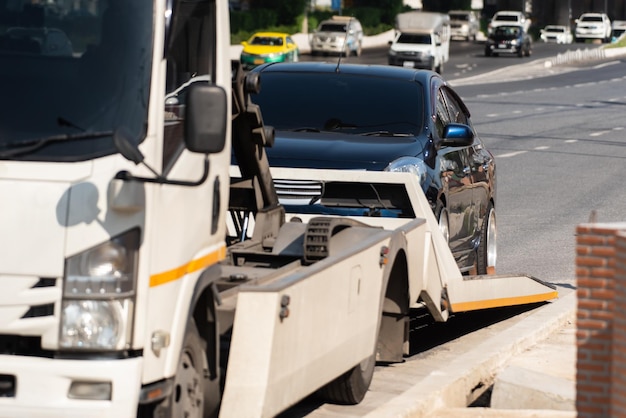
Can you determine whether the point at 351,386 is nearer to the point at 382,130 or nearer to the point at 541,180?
the point at 382,130

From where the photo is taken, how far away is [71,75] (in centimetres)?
602

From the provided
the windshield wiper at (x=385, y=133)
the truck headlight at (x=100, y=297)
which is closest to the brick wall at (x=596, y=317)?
the truck headlight at (x=100, y=297)

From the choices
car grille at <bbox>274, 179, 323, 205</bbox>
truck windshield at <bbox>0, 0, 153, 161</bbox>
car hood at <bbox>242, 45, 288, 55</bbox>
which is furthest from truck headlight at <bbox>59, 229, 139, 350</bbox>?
car hood at <bbox>242, 45, 288, 55</bbox>

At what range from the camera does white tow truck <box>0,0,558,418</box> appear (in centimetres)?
554

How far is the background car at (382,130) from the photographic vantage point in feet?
36.6

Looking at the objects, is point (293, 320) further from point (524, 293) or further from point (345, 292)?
point (524, 293)

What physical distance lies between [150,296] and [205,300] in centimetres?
81

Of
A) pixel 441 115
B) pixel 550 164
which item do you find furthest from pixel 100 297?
pixel 550 164

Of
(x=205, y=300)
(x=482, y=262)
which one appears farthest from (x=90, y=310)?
(x=482, y=262)

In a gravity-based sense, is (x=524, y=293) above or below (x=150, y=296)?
below

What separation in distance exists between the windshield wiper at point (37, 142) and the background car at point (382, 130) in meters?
5.20

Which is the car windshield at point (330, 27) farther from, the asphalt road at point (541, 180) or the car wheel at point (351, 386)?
the car wheel at point (351, 386)

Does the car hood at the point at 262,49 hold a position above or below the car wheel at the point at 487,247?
below

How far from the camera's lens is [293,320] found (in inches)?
263
